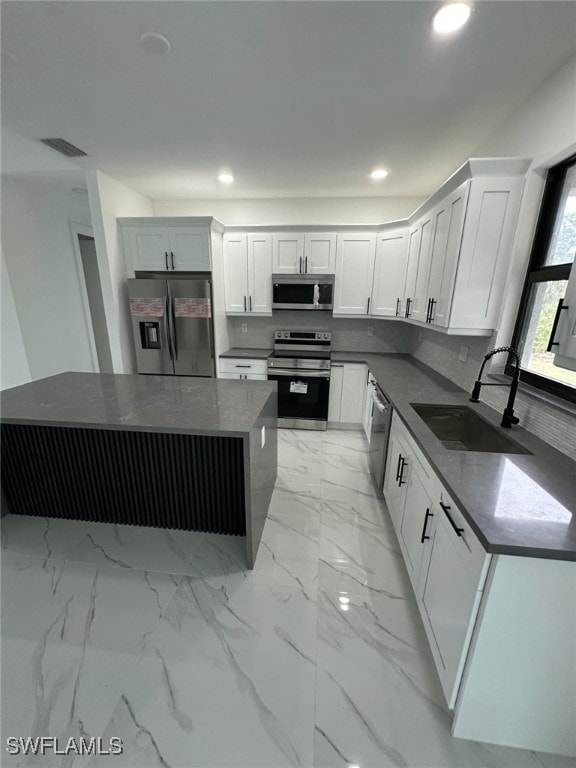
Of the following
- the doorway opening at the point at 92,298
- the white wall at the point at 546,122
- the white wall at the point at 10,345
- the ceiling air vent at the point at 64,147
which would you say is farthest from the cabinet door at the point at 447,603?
the doorway opening at the point at 92,298

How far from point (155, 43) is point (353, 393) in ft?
10.1

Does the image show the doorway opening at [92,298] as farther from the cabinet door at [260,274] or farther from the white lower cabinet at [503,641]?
the white lower cabinet at [503,641]

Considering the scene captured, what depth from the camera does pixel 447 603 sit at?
111 centimetres

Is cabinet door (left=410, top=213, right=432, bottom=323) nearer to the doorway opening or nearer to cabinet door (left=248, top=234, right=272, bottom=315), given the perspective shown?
cabinet door (left=248, top=234, right=272, bottom=315)

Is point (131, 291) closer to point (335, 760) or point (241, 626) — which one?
point (241, 626)

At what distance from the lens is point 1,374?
3264mm

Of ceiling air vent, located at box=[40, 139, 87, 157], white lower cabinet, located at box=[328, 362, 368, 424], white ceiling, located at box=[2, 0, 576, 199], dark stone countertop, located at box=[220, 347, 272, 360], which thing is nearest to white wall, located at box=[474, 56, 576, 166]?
white ceiling, located at box=[2, 0, 576, 199]

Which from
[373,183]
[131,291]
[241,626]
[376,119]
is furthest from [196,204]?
[241,626]

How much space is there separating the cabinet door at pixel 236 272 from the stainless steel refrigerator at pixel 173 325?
43 cm

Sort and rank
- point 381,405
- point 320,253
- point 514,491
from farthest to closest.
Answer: point 320,253
point 381,405
point 514,491

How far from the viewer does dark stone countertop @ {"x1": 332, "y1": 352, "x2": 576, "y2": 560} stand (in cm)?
85

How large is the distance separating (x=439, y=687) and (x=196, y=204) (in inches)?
187

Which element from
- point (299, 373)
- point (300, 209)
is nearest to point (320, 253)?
point (300, 209)

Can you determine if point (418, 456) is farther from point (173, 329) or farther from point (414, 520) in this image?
point (173, 329)
